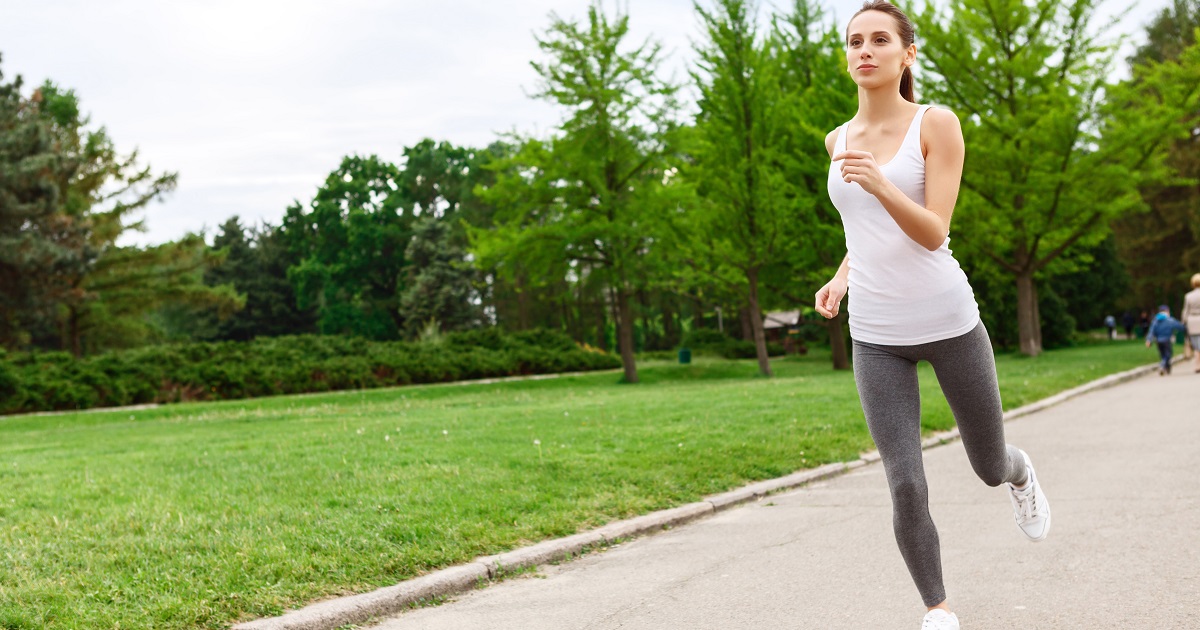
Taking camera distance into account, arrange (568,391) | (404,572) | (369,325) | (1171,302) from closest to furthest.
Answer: (404,572) < (568,391) < (1171,302) < (369,325)

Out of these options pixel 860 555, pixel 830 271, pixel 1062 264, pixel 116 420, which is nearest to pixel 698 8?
pixel 830 271

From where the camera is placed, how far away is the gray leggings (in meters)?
3.42

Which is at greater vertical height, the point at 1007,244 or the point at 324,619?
the point at 1007,244

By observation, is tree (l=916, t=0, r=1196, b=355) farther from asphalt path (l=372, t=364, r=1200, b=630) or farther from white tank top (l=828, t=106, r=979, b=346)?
white tank top (l=828, t=106, r=979, b=346)

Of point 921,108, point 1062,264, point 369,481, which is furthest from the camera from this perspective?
point 1062,264

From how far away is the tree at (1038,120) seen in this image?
25047mm

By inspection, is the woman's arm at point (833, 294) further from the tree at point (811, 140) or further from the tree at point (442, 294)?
the tree at point (442, 294)

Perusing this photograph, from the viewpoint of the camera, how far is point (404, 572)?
541cm

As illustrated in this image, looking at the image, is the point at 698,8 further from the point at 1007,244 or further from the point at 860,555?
the point at 860,555

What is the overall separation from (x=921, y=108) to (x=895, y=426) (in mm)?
1057

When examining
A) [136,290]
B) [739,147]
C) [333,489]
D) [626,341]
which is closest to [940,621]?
[333,489]

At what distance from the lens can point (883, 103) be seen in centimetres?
351

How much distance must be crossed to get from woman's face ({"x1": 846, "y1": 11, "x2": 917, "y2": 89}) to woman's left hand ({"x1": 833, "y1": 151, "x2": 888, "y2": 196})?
459mm

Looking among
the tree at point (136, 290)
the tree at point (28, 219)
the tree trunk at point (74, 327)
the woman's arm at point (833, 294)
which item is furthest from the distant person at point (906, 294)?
the tree at point (136, 290)
